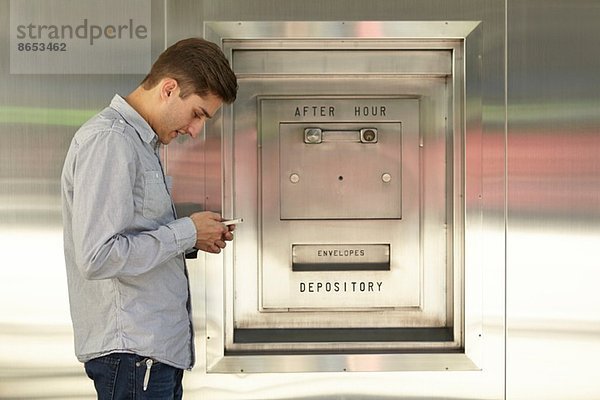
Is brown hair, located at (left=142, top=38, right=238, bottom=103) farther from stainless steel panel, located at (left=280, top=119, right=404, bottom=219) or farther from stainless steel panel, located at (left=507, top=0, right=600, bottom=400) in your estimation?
stainless steel panel, located at (left=507, top=0, right=600, bottom=400)

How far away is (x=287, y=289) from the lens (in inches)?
100

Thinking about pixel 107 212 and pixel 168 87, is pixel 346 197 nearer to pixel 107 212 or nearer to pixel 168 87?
pixel 168 87

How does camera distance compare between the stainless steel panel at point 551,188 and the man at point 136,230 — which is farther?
the stainless steel panel at point 551,188

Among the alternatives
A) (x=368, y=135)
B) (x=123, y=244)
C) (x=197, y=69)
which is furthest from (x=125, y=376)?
(x=368, y=135)

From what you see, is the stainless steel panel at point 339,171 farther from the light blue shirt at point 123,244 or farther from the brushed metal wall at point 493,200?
the light blue shirt at point 123,244

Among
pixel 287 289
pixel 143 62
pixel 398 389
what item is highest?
pixel 143 62

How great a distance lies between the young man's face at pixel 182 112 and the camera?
5.80 ft

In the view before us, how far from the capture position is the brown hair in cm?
172

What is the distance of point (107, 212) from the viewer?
5.30ft

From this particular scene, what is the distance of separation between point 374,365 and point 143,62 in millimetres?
1257

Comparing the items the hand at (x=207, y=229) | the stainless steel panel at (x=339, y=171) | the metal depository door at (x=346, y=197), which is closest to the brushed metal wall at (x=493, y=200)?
the metal depository door at (x=346, y=197)

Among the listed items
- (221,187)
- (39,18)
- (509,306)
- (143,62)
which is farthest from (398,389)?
(39,18)

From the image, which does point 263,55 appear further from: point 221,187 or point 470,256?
point 470,256

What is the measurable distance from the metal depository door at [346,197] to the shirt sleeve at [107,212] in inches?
33.6
